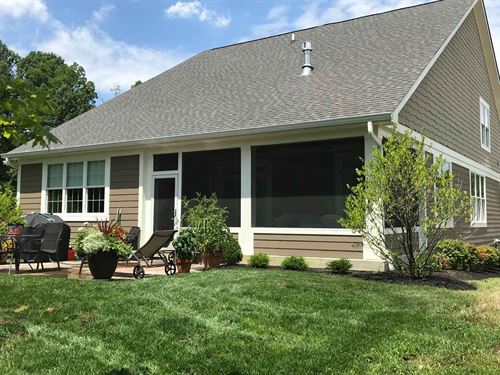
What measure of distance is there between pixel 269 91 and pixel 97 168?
506cm

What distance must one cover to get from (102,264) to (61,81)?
3412 centimetres

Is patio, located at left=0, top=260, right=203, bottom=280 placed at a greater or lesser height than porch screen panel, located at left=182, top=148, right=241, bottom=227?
lesser

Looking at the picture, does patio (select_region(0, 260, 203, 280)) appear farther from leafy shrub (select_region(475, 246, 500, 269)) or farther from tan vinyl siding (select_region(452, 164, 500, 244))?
tan vinyl siding (select_region(452, 164, 500, 244))

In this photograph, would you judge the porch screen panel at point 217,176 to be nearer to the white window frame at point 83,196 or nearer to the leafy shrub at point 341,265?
the white window frame at point 83,196

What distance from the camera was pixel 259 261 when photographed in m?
9.87

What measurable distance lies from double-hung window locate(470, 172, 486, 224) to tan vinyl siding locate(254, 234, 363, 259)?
7.34 metres

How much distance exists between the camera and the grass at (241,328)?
4.09 m

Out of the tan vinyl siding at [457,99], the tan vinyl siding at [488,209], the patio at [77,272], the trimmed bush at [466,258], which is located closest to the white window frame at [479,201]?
the tan vinyl siding at [488,209]

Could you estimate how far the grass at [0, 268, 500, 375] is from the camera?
409 cm

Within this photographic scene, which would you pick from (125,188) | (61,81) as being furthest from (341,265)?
(61,81)

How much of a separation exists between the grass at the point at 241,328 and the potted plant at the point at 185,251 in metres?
1.95

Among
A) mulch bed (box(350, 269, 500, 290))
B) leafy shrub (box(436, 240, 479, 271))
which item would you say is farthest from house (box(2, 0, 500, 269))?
leafy shrub (box(436, 240, 479, 271))

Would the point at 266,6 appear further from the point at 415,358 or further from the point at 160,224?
the point at 415,358

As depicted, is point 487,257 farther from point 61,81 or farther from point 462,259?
point 61,81
